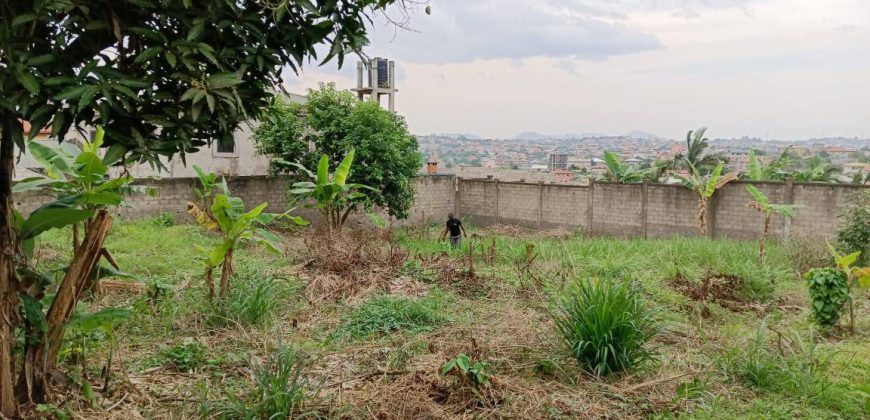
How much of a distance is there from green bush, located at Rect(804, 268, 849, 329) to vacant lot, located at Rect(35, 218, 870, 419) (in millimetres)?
193

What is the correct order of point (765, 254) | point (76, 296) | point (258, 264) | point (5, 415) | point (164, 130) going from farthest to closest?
point (765, 254) → point (258, 264) → point (76, 296) → point (5, 415) → point (164, 130)

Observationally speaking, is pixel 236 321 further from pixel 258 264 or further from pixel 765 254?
pixel 765 254

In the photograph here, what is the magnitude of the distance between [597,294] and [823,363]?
2.17 meters

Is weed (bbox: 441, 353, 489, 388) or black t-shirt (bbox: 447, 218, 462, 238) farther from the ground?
black t-shirt (bbox: 447, 218, 462, 238)

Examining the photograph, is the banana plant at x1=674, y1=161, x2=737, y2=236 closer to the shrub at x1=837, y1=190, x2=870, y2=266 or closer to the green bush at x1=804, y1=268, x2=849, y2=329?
the shrub at x1=837, y1=190, x2=870, y2=266

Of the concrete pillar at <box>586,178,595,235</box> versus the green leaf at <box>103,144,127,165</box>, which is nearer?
the green leaf at <box>103,144,127,165</box>

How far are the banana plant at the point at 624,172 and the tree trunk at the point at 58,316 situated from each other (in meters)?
17.8

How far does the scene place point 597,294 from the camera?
15.4 ft

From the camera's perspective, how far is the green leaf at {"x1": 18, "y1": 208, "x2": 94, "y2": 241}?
3326mm

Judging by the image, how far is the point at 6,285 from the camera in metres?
3.16

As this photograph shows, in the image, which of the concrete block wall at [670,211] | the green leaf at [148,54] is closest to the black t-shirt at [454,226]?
the concrete block wall at [670,211]

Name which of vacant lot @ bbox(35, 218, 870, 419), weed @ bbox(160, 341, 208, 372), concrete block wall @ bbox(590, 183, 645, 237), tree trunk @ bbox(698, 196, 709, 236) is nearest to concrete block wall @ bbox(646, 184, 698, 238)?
concrete block wall @ bbox(590, 183, 645, 237)

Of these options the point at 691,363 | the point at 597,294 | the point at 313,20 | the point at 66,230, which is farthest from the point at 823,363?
the point at 66,230

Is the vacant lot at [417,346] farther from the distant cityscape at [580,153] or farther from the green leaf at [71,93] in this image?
the distant cityscape at [580,153]
